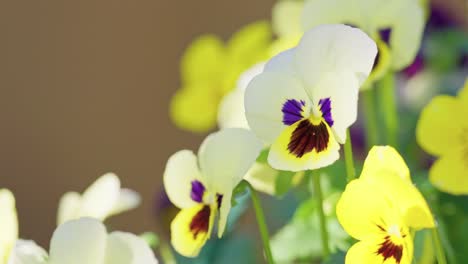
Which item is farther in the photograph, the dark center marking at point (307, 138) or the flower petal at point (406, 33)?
the flower petal at point (406, 33)

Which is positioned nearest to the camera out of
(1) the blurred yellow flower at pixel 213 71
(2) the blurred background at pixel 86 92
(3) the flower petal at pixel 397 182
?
(3) the flower petal at pixel 397 182

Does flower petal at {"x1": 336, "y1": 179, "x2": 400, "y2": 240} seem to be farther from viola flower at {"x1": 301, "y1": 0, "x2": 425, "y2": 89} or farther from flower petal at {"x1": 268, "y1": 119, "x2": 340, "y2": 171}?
viola flower at {"x1": 301, "y1": 0, "x2": 425, "y2": 89}

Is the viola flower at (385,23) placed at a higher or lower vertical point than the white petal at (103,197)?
higher

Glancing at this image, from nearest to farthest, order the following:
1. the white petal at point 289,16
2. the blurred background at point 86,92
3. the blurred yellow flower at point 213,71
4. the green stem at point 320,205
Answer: the green stem at point 320,205 → the white petal at point 289,16 → the blurred yellow flower at point 213,71 → the blurred background at point 86,92

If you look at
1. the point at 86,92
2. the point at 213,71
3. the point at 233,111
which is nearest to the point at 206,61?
the point at 213,71

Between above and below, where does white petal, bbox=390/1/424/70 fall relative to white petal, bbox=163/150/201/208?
above

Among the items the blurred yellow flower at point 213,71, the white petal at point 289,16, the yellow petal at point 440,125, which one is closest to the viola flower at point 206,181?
the yellow petal at point 440,125

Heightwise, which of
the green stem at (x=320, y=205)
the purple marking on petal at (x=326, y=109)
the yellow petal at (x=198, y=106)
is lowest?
the yellow petal at (x=198, y=106)

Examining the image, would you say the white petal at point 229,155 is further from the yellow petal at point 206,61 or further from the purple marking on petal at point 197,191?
the yellow petal at point 206,61

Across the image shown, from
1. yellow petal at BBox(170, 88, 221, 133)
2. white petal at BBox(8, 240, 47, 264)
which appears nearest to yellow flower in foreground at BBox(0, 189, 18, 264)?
white petal at BBox(8, 240, 47, 264)
